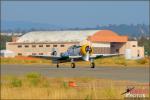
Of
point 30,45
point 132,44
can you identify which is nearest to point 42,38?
point 30,45

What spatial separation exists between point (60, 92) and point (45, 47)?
99.7 meters

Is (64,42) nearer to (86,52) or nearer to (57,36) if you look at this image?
(57,36)

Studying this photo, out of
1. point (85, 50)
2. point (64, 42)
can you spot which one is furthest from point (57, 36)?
point (85, 50)

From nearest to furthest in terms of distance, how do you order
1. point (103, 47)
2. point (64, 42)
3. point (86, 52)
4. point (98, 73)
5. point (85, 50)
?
point (98, 73)
point (86, 52)
point (85, 50)
point (64, 42)
point (103, 47)

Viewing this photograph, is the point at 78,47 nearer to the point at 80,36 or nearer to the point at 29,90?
the point at 29,90

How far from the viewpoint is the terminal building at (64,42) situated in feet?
380

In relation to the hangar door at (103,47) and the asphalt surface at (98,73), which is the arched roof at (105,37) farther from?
the asphalt surface at (98,73)

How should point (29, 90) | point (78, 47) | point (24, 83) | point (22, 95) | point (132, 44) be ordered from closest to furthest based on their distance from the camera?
point (22, 95)
point (29, 90)
point (24, 83)
point (78, 47)
point (132, 44)

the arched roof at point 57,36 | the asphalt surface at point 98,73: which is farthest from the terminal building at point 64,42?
the asphalt surface at point 98,73

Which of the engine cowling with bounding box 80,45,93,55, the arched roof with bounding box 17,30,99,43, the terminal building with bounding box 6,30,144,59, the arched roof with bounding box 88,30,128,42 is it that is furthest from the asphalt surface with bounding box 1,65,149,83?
the arched roof with bounding box 88,30,128,42

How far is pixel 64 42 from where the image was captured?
116000mm

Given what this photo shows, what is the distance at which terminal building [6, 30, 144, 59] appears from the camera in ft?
380

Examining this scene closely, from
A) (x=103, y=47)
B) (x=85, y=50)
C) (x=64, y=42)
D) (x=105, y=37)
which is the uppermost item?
(x=105, y=37)

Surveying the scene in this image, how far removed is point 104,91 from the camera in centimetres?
1944
